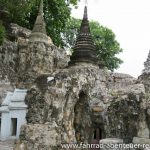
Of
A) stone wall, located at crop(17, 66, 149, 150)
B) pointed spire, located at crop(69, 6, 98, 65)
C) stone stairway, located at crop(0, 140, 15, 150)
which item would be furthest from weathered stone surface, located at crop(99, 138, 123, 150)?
pointed spire, located at crop(69, 6, 98, 65)

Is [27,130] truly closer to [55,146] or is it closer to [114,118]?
[55,146]

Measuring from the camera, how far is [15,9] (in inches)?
997

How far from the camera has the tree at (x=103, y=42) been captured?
3712 centimetres

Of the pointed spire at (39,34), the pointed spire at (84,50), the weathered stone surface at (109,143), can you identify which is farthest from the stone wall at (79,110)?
the pointed spire at (39,34)

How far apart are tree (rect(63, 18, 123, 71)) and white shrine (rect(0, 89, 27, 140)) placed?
20425 millimetres

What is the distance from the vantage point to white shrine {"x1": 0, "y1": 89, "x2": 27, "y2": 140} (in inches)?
644

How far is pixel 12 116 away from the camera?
653 inches

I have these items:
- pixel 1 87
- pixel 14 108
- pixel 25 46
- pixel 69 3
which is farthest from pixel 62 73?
pixel 69 3

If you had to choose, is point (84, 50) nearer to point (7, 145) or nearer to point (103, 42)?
point (7, 145)

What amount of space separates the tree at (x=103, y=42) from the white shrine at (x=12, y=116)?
20.4 meters

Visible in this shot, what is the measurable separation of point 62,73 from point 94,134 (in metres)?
2.52

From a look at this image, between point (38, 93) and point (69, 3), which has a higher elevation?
point (69, 3)

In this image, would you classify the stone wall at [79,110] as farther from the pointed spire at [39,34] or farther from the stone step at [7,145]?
the pointed spire at [39,34]

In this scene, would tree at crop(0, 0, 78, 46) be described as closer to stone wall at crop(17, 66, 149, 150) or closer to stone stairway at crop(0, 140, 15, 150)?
stone stairway at crop(0, 140, 15, 150)
